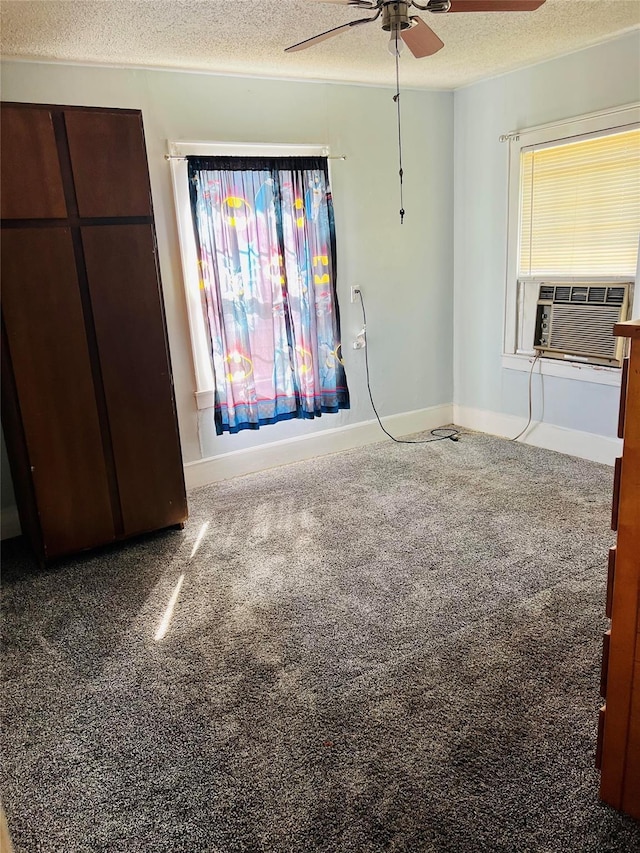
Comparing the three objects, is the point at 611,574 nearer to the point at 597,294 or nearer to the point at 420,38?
the point at 420,38

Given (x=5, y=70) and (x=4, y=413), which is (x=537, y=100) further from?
(x=4, y=413)

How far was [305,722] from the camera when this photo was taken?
1936 mm

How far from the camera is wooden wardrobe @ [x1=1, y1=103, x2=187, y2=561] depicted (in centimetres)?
264

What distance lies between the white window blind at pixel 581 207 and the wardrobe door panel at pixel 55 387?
2892 millimetres

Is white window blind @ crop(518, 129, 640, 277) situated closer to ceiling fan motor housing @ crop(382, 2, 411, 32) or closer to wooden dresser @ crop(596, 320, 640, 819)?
ceiling fan motor housing @ crop(382, 2, 411, 32)

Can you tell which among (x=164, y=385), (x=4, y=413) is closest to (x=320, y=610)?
(x=164, y=385)

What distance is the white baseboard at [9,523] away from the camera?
11.1ft

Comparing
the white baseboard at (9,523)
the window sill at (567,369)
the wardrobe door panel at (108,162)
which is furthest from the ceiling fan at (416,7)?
the white baseboard at (9,523)

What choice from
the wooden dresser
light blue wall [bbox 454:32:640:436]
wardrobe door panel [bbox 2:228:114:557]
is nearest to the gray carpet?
the wooden dresser

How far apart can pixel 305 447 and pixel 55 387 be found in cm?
190

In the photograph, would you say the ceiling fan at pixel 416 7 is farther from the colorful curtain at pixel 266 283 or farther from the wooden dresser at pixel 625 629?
the wooden dresser at pixel 625 629

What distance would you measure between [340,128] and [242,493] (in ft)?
8.14

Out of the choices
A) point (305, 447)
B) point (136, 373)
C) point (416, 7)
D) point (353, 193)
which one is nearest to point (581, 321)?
point (353, 193)

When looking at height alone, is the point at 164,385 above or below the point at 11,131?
below
